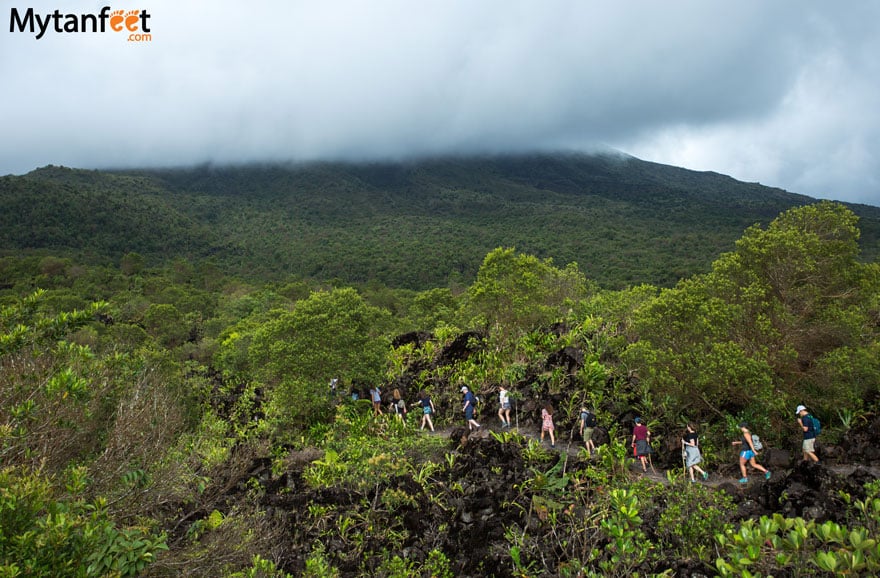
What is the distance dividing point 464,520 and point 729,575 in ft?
20.8

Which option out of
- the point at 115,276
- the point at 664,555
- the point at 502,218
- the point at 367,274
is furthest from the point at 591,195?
the point at 664,555

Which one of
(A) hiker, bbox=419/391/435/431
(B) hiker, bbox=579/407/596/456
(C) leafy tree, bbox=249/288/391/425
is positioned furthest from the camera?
(C) leafy tree, bbox=249/288/391/425

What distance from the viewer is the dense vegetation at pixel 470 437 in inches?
175

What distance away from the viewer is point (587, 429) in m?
10.4

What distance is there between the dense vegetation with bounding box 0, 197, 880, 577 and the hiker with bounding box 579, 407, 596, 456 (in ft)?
1.94

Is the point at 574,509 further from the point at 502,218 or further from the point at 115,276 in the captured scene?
the point at 502,218

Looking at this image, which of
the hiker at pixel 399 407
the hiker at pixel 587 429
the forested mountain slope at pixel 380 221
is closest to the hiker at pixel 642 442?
the hiker at pixel 587 429

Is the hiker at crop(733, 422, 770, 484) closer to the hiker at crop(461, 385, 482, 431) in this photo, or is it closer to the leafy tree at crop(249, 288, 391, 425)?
the hiker at crop(461, 385, 482, 431)

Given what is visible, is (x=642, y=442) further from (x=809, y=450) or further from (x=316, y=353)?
(x=316, y=353)

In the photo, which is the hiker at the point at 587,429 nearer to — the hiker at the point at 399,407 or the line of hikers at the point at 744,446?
the line of hikers at the point at 744,446

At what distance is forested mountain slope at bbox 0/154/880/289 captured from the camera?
84812 millimetres

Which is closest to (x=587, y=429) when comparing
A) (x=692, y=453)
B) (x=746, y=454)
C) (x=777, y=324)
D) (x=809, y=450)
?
(x=692, y=453)

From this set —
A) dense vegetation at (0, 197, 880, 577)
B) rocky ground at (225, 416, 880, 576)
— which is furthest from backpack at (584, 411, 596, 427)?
rocky ground at (225, 416, 880, 576)

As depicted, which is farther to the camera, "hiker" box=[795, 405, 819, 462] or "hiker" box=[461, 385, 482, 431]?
"hiker" box=[461, 385, 482, 431]
